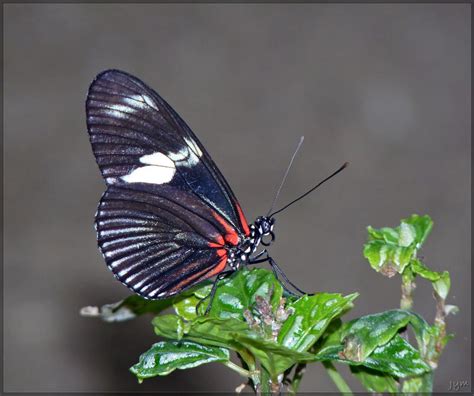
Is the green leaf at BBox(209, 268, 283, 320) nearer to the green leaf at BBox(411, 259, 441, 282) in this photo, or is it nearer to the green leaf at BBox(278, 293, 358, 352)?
the green leaf at BBox(278, 293, 358, 352)

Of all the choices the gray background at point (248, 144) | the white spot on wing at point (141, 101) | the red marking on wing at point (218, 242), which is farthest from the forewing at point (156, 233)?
the gray background at point (248, 144)

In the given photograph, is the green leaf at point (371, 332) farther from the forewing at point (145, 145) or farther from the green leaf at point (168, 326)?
the forewing at point (145, 145)

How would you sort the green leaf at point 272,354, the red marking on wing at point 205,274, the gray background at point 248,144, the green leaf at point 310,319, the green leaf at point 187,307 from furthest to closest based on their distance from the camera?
the gray background at point 248,144, the red marking on wing at point 205,274, the green leaf at point 187,307, the green leaf at point 310,319, the green leaf at point 272,354

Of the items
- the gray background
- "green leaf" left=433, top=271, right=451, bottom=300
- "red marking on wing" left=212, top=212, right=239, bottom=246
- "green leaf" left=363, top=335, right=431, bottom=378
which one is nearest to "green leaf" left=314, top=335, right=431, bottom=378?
"green leaf" left=363, top=335, right=431, bottom=378

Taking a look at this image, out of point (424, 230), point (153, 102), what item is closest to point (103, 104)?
point (153, 102)

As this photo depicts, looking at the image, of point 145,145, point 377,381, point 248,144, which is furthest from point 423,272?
point 248,144

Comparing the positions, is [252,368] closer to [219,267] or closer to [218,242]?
[219,267]

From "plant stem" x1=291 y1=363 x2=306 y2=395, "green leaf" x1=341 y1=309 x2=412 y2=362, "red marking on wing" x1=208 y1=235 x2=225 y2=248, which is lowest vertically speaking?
"plant stem" x1=291 y1=363 x2=306 y2=395
